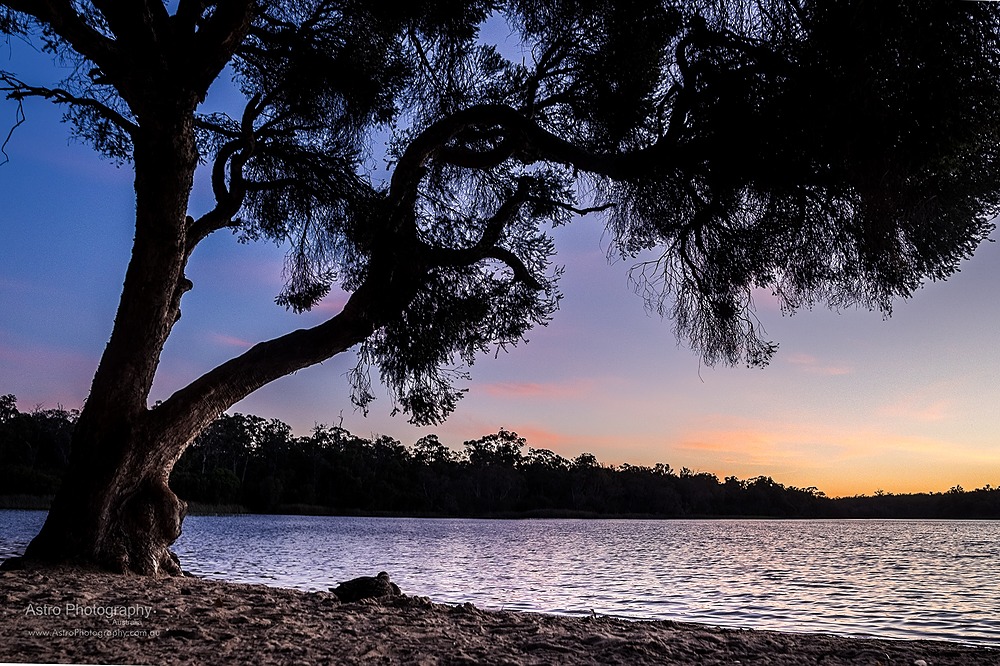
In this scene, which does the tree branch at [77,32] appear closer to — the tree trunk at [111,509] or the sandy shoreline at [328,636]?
the tree trunk at [111,509]

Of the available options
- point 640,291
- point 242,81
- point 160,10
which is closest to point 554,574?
point 640,291

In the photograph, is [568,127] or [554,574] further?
[554,574]

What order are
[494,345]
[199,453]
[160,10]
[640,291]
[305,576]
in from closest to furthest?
[160,10] → [640,291] → [494,345] → [305,576] → [199,453]

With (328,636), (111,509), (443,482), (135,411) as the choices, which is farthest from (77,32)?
(443,482)

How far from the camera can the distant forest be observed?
49281 millimetres

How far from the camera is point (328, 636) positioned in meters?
4.24

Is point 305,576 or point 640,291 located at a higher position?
point 640,291

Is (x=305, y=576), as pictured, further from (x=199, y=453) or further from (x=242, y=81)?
(x=199, y=453)

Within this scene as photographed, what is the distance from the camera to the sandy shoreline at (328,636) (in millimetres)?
3777

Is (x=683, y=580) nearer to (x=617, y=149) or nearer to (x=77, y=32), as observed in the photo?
(x=617, y=149)

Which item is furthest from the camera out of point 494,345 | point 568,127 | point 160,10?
point 494,345

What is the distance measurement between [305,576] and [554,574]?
4.86m

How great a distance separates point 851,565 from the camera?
19.1 m

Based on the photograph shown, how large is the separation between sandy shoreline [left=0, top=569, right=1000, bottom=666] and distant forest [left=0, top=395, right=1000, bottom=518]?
40712mm
